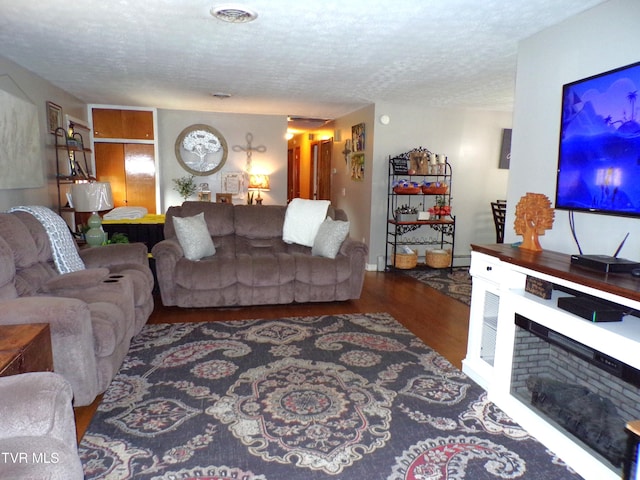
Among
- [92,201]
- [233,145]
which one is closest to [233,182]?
[233,145]

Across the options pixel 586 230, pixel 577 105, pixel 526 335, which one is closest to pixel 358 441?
pixel 526 335

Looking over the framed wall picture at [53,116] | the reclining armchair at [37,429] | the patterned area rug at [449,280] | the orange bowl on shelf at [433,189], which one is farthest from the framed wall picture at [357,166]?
the reclining armchair at [37,429]

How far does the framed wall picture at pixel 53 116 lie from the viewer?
4.78 meters

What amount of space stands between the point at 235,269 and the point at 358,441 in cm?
222

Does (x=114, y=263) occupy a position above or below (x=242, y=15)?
below

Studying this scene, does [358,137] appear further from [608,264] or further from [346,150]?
[608,264]

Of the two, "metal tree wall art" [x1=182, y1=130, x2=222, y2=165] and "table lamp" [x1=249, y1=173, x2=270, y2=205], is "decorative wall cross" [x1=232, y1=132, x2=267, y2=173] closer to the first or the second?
"table lamp" [x1=249, y1=173, x2=270, y2=205]

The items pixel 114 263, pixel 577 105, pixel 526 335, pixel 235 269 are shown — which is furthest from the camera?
pixel 235 269

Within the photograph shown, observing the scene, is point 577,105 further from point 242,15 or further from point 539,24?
point 242,15

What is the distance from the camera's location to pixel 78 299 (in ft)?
7.59

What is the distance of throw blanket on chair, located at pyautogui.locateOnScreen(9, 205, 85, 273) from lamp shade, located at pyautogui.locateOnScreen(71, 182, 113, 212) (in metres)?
0.61

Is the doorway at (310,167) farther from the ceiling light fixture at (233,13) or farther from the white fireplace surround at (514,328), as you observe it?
the white fireplace surround at (514,328)

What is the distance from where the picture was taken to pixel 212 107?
20.9ft

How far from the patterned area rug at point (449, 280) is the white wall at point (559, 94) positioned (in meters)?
1.56
